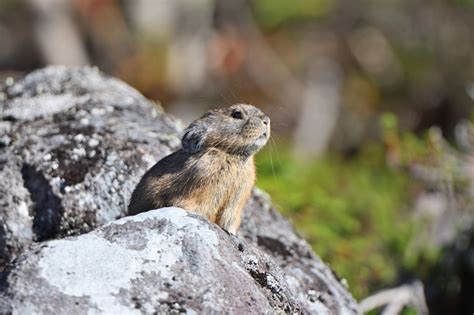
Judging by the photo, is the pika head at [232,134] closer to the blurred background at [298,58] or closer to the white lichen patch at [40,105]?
the white lichen patch at [40,105]

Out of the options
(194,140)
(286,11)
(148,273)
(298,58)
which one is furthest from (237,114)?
(286,11)

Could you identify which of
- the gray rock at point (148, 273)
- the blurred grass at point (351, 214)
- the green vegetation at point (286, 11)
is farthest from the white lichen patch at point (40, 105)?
the green vegetation at point (286, 11)

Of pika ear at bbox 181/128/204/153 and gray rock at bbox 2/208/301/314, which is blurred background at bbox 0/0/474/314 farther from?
gray rock at bbox 2/208/301/314

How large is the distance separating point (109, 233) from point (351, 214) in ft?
19.9

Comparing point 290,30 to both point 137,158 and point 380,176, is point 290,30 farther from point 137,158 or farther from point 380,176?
point 137,158

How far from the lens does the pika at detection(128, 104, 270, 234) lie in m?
6.35

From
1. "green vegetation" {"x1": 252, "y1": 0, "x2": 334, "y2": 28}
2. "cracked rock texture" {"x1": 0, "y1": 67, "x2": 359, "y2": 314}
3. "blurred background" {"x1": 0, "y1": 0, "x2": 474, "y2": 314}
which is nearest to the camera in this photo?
"cracked rock texture" {"x1": 0, "y1": 67, "x2": 359, "y2": 314}

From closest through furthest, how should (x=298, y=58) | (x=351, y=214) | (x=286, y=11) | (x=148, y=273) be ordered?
(x=148, y=273), (x=351, y=214), (x=298, y=58), (x=286, y=11)

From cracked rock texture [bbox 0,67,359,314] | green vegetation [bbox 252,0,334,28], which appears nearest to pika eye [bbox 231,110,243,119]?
cracked rock texture [bbox 0,67,359,314]

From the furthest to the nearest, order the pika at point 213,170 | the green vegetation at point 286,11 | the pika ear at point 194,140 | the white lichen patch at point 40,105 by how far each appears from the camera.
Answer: the green vegetation at point 286,11 < the white lichen patch at point 40,105 < the pika ear at point 194,140 < the pika at point 213,170

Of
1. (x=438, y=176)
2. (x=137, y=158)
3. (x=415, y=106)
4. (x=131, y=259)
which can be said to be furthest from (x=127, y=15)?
(x=131, y=259)

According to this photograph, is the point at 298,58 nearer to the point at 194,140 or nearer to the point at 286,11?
the point at 286,11

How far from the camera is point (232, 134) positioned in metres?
6.58

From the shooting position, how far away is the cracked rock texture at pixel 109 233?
5.09 metres
